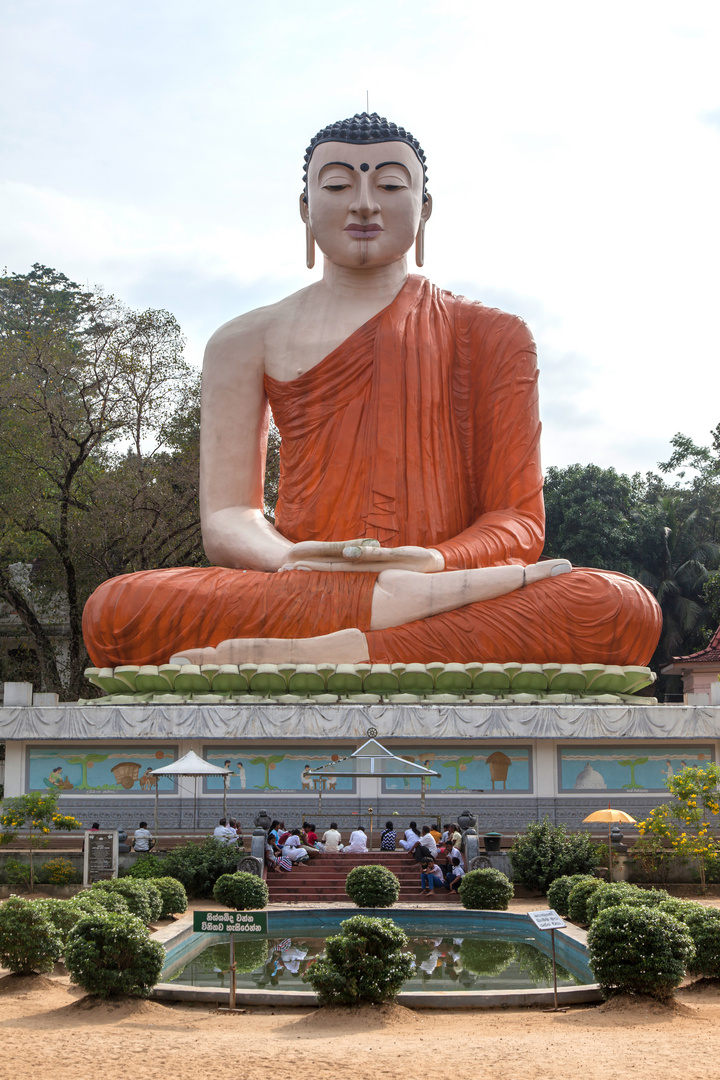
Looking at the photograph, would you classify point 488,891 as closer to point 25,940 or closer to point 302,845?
point 302,845

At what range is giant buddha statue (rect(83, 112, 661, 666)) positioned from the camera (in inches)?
561

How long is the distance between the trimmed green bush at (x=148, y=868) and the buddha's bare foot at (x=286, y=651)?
12.1ft

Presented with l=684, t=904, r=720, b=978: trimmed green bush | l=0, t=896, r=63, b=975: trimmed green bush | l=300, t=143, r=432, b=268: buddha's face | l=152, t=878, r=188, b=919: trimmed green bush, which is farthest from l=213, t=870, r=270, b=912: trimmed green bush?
l=300, t=143, r=432, b=268: buddha's face

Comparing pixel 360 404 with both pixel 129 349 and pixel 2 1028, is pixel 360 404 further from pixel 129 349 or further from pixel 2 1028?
pixel 2 1028

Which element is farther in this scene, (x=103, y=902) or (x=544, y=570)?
(x=544, y=570)

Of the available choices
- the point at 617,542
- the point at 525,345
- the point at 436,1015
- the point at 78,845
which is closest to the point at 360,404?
the point at 525,345

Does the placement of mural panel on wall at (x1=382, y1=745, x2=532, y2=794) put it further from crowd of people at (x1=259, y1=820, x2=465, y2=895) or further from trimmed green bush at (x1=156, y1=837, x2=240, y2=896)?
trimmed green bush at (x1=156, y1=837, x2=240, y2=896)

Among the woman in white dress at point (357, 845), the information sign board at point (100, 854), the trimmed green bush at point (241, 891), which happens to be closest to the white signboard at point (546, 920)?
the trimmed green bush at point (241, 891)

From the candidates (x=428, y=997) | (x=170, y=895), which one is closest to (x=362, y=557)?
(x=170, y=895)

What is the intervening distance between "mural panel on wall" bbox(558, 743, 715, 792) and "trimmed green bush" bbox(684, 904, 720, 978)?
240 inches

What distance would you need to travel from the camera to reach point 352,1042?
5.94 metres

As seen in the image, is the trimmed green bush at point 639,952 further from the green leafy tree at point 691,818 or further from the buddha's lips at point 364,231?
the buddha's lips at point 364,231

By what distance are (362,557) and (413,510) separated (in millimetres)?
1380

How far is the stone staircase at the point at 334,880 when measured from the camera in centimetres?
1116
